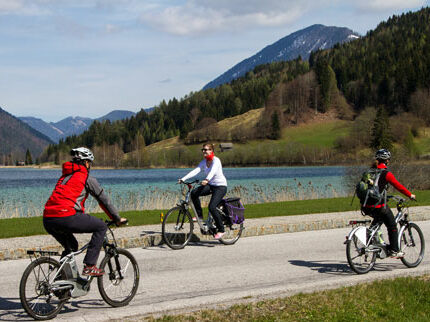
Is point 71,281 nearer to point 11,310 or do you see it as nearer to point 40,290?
point 40,290

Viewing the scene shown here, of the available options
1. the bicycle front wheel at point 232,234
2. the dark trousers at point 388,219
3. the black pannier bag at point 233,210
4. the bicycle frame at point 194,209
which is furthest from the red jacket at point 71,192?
the bicycle front wheel at point 232,234

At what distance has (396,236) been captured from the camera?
29.5 ft

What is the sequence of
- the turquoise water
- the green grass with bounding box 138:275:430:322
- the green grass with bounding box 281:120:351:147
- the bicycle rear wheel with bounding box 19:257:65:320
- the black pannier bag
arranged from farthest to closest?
the green grass with bounding box 281:120:351:147, the turquoise water, the black pannier bag, the bicycle rear wheel with bounding box 19:257:65:320, the green grass with bounding box 138:275:430:322

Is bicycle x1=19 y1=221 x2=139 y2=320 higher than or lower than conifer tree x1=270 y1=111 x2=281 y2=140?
lower

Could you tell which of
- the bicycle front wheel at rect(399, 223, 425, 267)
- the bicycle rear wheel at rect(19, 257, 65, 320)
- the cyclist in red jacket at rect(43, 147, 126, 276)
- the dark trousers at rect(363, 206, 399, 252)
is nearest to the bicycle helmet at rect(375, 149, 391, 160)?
the dark trousers at rect(363, 206, 399, 252)

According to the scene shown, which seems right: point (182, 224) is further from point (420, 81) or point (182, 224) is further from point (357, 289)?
point (420, 81)

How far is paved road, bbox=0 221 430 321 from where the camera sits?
668 cm

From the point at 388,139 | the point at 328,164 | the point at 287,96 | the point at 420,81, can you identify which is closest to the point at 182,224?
the point at 388,139

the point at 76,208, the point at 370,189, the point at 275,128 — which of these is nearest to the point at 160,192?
the point at 370,189

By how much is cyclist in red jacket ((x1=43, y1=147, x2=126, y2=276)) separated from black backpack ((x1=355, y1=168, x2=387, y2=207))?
4183mm

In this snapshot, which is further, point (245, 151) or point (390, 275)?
point (245, 151)

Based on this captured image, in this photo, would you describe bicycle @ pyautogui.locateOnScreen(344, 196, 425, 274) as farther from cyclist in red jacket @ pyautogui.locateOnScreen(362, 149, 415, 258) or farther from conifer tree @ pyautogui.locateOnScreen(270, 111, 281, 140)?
conifer tree @ pyautogui.locateOnScreen(270, 111, 281, 140)

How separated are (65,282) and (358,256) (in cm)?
494

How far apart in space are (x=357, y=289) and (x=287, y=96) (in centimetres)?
18471
